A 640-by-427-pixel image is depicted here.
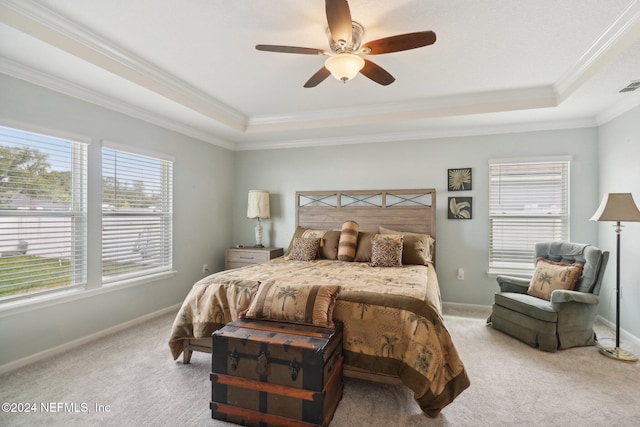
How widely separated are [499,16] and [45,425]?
401 cm

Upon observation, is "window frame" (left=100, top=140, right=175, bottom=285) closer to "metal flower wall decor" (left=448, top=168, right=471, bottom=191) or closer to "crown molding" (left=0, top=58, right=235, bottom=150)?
"crown molding" (left=0, top=58, right=235, bottom=150)

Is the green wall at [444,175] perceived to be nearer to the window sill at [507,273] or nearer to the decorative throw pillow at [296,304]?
the window sill at [507,273]

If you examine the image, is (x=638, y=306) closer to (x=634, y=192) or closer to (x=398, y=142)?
(x=634, y=192)

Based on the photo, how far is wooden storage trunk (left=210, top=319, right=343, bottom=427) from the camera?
182 cm

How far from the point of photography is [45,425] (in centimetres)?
189

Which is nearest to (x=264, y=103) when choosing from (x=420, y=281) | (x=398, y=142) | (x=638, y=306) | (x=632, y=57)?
(x=398, y=142)

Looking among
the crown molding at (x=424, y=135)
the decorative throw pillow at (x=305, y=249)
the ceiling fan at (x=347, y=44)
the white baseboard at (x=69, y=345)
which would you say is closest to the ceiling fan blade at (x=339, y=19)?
the ceiling fan at (x=347, y=44)

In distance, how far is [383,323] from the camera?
2174mm

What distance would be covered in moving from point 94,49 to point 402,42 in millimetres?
2435

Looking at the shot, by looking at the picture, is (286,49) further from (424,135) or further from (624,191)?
(624,191)

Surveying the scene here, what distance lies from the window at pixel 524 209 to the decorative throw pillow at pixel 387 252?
4.97ft

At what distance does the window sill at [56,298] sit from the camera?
2533 millimetres

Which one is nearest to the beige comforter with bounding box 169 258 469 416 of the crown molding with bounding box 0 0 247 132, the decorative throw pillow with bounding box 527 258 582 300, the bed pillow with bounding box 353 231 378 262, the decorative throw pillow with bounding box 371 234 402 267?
the decorative throw pillow with bounding box 371 234 402 267

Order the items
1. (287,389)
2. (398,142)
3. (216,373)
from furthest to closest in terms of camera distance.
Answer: (398,142)
(216,373)
(287,389)
